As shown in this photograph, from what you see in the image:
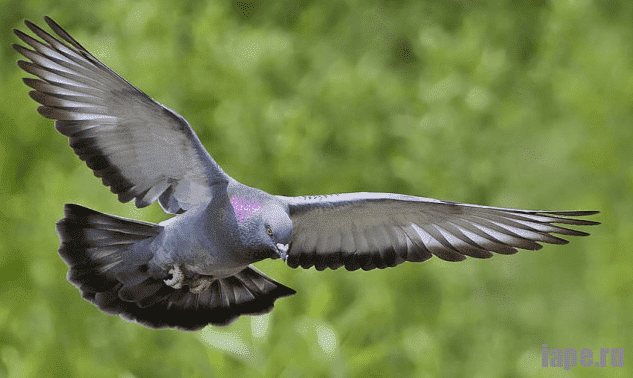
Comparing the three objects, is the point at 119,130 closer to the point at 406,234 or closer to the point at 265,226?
the point at 265,226

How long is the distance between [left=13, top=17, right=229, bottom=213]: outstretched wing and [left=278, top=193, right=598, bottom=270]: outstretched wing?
0.71 feet

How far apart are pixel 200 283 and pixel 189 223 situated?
0.13 meters

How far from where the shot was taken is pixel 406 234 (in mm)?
2230

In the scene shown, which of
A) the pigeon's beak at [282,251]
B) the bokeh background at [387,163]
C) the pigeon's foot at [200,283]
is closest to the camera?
the pigeon's beak at [282,251]

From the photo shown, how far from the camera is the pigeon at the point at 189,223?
1967 mm

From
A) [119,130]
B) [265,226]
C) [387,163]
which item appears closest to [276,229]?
[265,226]

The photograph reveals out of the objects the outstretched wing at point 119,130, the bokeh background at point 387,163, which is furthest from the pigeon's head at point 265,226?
the bokeh background at point 387,163

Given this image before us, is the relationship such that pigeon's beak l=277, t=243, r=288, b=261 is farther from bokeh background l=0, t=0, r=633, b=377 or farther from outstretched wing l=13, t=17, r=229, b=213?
bokeh background l=0, t=0, r=633, b=377

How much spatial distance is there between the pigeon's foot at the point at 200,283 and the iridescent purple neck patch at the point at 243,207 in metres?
0.19

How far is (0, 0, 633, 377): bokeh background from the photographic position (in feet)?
10.6

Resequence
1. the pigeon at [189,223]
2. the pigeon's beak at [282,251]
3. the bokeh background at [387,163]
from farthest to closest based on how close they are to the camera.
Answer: the bokeh background at [387,163] < the pigeon at [189,223] < the pigeon's beak at [282,251]

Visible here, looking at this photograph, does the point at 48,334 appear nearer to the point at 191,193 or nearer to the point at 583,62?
the point at 191,193

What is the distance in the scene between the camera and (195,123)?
12.5ft

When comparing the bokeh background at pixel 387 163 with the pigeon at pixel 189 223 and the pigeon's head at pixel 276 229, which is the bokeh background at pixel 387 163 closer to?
the pigeon at pixel 189 223
